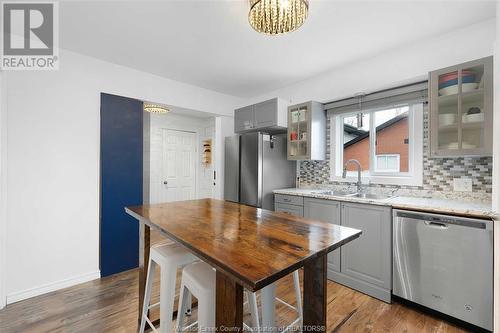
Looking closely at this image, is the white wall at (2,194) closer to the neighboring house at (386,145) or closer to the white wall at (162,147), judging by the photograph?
the white wall at (162,147)

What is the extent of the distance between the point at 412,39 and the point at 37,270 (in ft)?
14.3

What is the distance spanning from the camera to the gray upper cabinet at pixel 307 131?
295 cm

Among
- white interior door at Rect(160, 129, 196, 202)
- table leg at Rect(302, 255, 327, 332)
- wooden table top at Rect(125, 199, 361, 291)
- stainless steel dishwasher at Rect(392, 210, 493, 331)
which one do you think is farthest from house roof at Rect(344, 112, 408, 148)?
white interior door at Rect(160, 129, 196, 202)

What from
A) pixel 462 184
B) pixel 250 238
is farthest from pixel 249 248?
pixel 462 184

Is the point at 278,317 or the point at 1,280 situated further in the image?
the point at 1,280

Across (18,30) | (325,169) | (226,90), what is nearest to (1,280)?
(18,30)

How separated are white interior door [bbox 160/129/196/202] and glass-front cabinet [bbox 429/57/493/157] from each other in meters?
4.20

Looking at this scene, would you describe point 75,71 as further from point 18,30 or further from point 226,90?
point 226,90

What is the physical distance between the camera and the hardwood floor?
171 centimetres

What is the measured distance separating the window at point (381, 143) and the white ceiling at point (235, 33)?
729mm

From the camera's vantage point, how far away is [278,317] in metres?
1.84

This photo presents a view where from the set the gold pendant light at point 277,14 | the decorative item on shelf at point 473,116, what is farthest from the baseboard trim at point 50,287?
the decorative item on shelf at point 473,116

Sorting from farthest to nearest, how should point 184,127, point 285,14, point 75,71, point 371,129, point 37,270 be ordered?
point 184,127
point 371,129
point 75,71
point 37,270
point 285,14

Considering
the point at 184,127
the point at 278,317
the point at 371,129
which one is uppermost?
the point at 184,127
